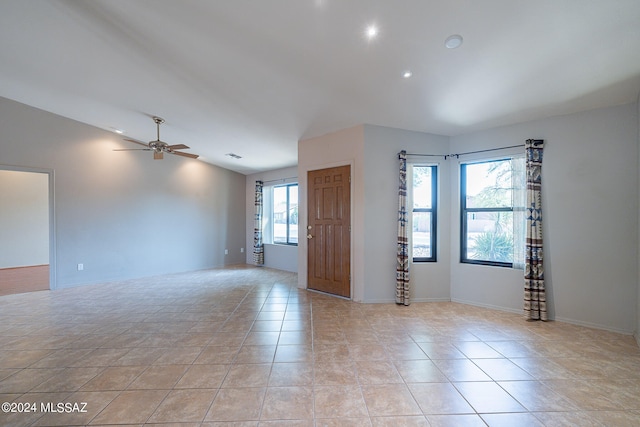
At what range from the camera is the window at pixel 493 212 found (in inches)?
143

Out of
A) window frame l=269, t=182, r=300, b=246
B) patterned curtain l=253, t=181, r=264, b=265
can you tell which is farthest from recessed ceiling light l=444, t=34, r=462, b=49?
patterned curtain l=253, t=181, r=264, b=265

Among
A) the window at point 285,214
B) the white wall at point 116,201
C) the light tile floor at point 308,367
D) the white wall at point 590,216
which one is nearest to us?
the light tile floor at point 308,367

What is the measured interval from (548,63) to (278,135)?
3.58 metres

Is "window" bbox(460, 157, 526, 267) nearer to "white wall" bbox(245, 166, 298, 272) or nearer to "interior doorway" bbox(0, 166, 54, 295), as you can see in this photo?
"white wall" bbox(245, 166, 298, 272)

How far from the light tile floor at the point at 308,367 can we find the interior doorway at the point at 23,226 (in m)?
3.59

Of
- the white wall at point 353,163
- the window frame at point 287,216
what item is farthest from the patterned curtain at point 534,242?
the window frame at point 287,216

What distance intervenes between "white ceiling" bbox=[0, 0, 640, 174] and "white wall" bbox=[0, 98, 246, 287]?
829 mm

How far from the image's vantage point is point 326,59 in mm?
2645

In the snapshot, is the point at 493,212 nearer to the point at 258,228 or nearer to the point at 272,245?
the point at 272,245

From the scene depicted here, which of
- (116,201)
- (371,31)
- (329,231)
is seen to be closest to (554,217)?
(329,231)

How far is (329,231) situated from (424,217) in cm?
154

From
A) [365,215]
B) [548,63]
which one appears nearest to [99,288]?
[365,215]

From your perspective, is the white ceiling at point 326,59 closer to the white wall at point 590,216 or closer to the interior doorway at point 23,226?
the white wall at point 590,216

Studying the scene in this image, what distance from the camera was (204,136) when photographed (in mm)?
5070
